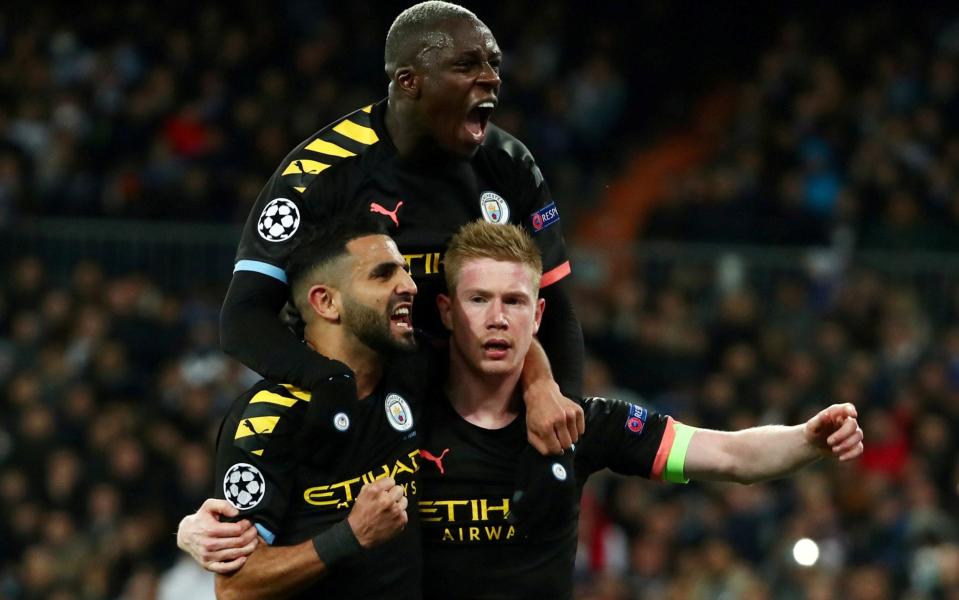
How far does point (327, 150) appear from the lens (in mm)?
4676

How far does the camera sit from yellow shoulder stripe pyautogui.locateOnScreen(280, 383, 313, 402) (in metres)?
4.31

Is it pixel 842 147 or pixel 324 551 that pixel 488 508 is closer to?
pixel 324 551

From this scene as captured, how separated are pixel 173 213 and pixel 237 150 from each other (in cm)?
101

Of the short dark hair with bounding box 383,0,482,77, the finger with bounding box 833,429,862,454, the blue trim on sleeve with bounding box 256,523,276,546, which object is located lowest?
the blue trim on sleeve with bounding box 256,523,276,546

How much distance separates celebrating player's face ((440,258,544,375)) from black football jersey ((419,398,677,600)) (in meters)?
0.23

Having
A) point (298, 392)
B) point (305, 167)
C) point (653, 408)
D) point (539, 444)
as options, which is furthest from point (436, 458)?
point (653, 408)

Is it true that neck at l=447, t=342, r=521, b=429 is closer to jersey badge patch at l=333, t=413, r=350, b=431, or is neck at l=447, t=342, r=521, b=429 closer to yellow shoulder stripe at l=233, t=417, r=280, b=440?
jersey badge patch at l=333, t=413, r=350, b=431

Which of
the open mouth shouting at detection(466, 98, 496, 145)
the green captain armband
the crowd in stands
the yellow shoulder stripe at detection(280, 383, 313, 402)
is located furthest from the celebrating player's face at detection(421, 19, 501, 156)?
the crowd in stands

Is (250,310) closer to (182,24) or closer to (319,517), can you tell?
(319,517)

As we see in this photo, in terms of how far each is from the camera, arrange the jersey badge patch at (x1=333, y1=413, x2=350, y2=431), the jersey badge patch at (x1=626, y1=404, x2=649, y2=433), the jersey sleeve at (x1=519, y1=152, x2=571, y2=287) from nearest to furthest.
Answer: the jersey badge patch at (x1=333, y1=413, x2=350, y2=431) < the jersey badge patch at (x1=626, y1=404, x2=649, y2=433) < the jersey sleeve at (x1=519, y1=152, x2=571, y2=287)

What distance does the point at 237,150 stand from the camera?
1266cm

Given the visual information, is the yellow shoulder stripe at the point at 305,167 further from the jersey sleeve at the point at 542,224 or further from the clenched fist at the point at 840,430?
the clenched fist at the point at 840,430

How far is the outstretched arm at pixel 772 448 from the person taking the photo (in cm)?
446

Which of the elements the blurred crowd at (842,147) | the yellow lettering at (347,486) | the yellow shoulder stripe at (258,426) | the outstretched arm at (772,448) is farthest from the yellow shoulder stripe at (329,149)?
the blurred crowd at (842,147)
